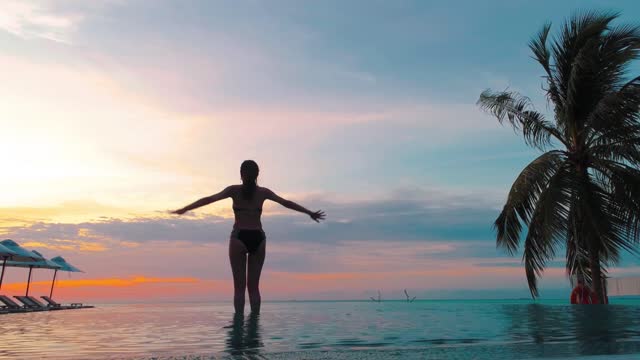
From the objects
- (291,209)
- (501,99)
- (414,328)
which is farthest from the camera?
(501,99)

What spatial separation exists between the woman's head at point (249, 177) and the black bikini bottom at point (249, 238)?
1.79ft

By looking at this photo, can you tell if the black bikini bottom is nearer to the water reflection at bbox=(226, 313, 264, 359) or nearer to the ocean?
the water reflection at bbox=(226, 313, 264, 359)

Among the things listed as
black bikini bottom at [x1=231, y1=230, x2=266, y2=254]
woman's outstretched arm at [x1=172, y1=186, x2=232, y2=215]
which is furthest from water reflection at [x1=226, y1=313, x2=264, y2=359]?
woman's outstretched arm at [x1=172, y1=186, x2=232, y2=215]

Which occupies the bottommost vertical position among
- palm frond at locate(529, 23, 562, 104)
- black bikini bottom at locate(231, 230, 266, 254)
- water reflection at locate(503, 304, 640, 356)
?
water reflection at locate(503, 304, 640, 356)

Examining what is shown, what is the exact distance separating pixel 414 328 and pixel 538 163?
16.2 m

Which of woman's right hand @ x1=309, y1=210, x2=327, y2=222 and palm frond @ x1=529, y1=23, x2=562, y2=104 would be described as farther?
palm frond @ x1=529, y1=23, x2=562, y2=104

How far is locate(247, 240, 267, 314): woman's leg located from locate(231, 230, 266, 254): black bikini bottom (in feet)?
0.29

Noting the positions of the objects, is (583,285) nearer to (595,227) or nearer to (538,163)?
(595,227)

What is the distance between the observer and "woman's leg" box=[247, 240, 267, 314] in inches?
361

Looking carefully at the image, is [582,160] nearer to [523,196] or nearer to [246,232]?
[523,196]

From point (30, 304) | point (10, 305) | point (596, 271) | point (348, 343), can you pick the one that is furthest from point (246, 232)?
point (30, 304)

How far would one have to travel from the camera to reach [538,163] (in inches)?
844

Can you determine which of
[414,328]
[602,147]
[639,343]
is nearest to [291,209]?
[414,328]

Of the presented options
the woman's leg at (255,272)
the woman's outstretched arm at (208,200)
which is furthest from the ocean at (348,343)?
the woman's outstretched arm at (208,200)
